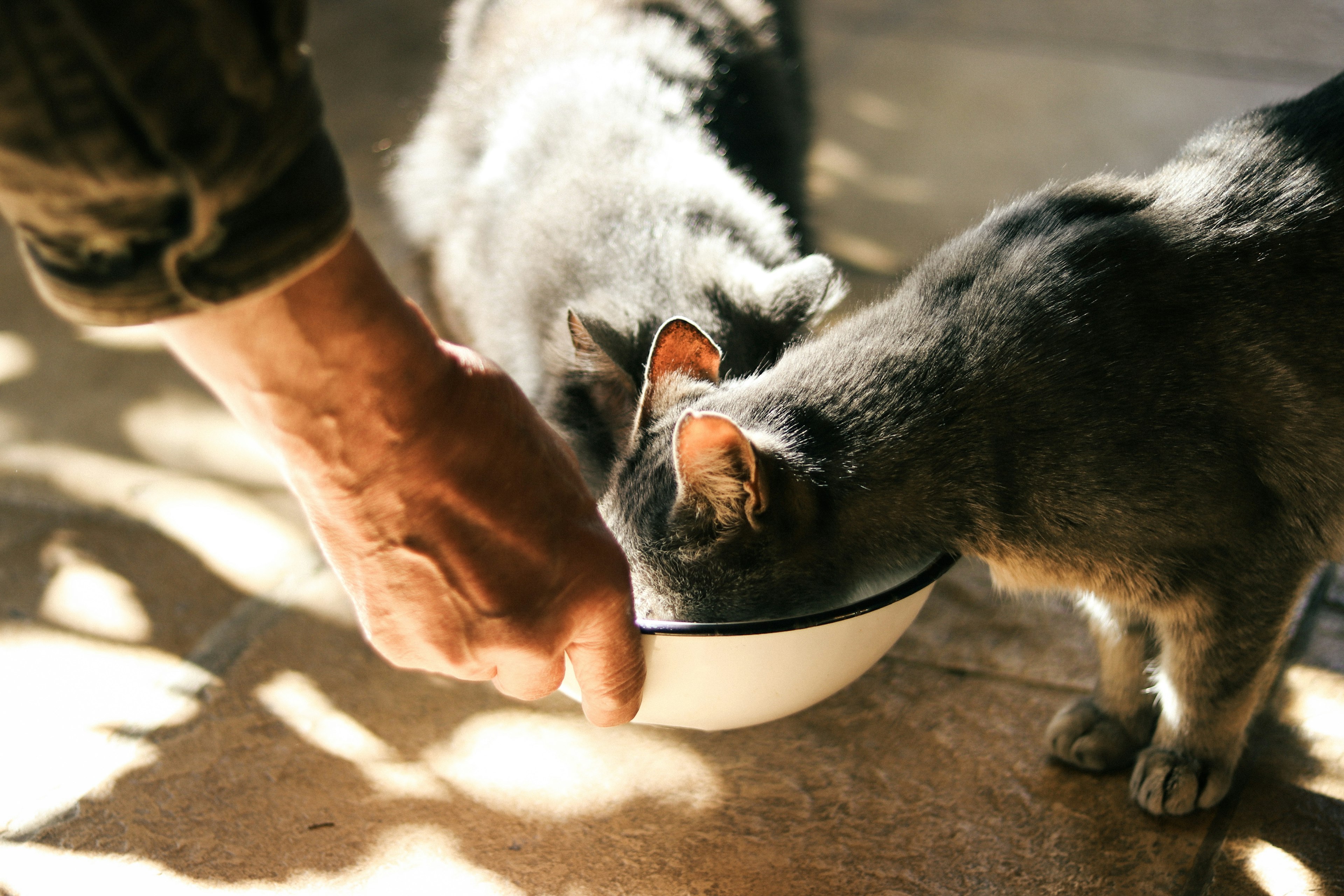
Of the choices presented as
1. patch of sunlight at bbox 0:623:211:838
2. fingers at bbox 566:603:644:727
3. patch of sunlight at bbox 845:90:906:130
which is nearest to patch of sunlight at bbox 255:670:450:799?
patch of sunlight at bbox 0:623:211:838

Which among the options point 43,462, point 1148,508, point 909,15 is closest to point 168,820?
point 43,462

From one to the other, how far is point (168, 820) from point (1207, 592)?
4.55ft

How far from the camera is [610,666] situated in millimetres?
1052

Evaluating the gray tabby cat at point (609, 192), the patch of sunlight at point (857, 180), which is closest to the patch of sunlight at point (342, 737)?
the gray tabby cat at point (609, 192)

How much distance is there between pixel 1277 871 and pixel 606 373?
1081 mm

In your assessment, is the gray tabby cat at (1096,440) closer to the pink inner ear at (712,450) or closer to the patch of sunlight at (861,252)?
the pink inner ear at (712,450)

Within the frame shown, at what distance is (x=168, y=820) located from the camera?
1303 millimetres

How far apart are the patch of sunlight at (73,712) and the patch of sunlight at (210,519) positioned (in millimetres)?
222

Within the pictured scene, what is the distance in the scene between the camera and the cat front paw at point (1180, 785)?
4.24 feet

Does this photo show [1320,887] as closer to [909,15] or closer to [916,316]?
[916,316]

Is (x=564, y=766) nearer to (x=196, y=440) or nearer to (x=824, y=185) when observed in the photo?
(x=196, y=440)

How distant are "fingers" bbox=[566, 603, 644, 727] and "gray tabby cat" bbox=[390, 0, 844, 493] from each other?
422 mm

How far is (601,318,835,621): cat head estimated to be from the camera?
3.61 feet

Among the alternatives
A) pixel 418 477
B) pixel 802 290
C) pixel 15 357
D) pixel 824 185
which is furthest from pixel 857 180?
pixel 418 477
